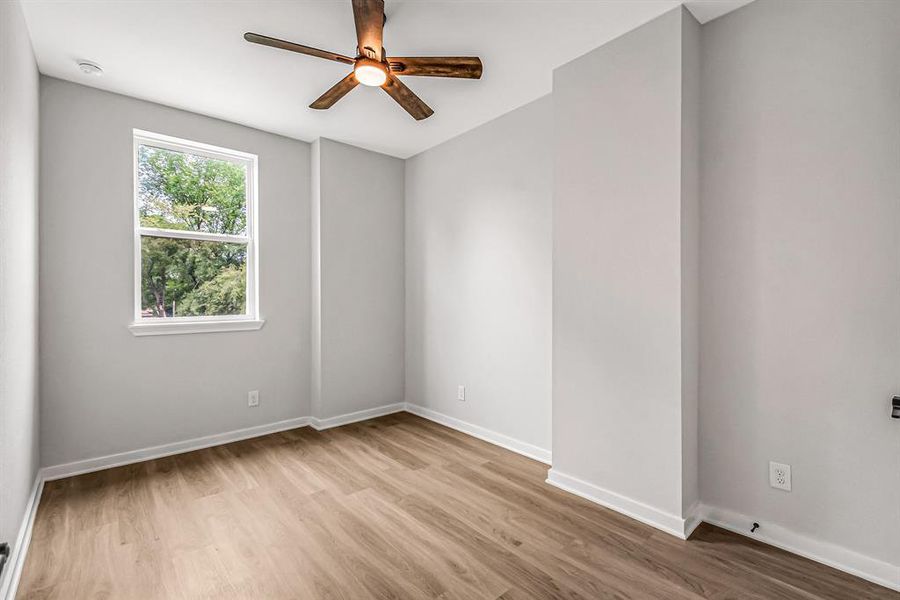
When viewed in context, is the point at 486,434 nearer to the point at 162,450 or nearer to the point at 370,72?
the point at 162,450

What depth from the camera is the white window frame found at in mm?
3113

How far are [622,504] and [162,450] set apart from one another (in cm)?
322

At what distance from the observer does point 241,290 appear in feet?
12.0

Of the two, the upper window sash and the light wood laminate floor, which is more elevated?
the upper window sash

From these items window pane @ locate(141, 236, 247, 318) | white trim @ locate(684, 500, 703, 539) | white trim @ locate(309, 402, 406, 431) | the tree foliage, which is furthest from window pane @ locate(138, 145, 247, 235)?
white trim @ locate(684, 500, 703, 539)

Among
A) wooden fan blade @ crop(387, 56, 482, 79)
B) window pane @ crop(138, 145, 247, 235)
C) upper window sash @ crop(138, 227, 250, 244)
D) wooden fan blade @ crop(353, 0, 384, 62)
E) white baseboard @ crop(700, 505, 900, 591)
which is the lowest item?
white baseboard @ crop(700, 505, 900, 591)

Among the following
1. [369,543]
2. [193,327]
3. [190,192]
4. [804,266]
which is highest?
[190,192]

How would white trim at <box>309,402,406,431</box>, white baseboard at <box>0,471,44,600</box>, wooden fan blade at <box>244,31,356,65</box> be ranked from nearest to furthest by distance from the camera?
1. white baseboard at <box>0,471,44,600</box>
2. wooden fan blade at <box>244,31,356,65</box>
3. white trim at <box>309,402,406,431</box>

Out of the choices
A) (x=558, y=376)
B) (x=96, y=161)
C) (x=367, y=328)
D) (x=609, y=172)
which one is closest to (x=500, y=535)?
(x=558, y=376)

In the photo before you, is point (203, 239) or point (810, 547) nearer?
point (810, 547)

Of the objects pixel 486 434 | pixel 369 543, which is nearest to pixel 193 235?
pixel 369 543

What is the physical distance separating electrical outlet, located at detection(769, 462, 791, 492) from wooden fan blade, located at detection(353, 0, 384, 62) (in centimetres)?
276

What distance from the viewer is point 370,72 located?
2.12m

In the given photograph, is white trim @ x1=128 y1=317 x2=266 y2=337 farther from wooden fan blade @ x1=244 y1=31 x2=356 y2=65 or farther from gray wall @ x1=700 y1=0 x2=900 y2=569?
gray wall @ x1=700 y1=0 x2=900 y2=569
